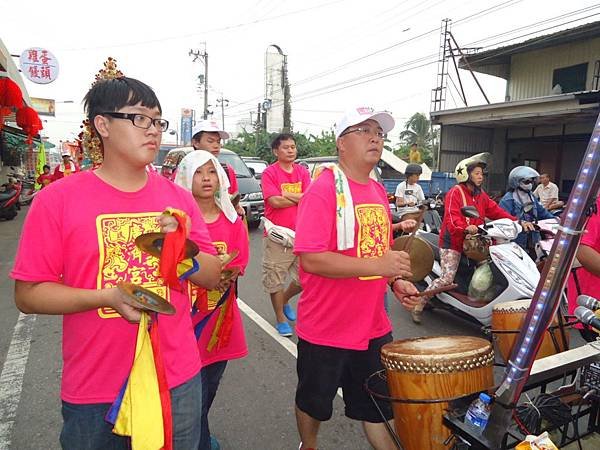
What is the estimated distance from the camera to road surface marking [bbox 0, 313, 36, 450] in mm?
2912

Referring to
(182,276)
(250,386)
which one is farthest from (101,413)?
(250,386)

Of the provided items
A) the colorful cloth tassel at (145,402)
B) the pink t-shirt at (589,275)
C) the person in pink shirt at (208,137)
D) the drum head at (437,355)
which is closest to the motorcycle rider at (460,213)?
the pink t-shirt at (589,275)

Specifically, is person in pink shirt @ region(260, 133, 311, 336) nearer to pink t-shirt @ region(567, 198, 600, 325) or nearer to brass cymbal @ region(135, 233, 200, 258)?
pink t-shirt @ region(567, 198, 600, 325)

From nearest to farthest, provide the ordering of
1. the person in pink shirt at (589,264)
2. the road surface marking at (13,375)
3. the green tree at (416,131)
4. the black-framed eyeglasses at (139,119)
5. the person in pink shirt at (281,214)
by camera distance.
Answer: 1. the black-framed eyeglasses at (139,119)
2. the person in pink shirt at (589,264)
3. the road surface marking at (13,375)
4. the person in pink shirt at (281,214)
5. the green tree at (416,131)

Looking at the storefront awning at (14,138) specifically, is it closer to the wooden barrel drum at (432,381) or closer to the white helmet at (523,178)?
the white helmet at (523,178)

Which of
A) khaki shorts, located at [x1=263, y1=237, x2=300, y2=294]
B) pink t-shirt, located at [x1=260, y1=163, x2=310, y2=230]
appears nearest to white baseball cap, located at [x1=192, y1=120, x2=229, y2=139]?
pink t-shirt, located at [x1=260, y1=163, x2=310, y2=230]

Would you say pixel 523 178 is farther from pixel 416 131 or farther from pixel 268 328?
pixel 416 131

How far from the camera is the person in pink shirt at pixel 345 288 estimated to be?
6.86ft

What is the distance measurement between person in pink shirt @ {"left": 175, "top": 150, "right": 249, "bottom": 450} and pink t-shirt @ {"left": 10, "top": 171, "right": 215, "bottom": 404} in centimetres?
73

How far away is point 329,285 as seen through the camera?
2.19 m

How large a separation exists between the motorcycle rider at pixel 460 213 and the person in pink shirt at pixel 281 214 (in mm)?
1556

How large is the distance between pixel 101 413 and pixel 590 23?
1379 cm

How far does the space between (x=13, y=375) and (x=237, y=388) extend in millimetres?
1871

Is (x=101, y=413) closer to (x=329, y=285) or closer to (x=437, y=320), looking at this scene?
(x=329, y=285)
